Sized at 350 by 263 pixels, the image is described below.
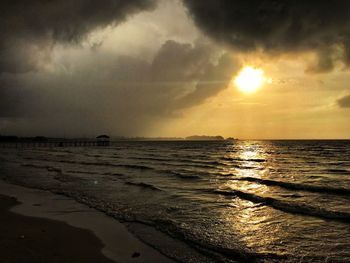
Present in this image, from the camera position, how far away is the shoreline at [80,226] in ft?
24.3

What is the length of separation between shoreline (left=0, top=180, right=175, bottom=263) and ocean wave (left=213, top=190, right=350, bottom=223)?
279 inches

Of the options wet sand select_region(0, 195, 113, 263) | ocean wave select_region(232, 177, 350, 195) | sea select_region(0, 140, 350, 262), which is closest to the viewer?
wet sand select_region(0, 195, 113, 263)

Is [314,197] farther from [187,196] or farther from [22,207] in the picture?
[22,207]

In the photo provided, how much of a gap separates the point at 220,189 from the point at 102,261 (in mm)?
→ 12387

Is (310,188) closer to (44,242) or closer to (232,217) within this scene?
(232,217)

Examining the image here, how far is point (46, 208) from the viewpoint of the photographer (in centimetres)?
1234

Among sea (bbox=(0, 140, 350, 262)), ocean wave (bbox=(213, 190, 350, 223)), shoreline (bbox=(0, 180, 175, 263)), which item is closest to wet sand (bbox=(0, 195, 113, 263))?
shoreline (bbox=(0, 180, 175, 263))

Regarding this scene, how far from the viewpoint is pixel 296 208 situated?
13.3 meters

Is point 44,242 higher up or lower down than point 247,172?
higher up

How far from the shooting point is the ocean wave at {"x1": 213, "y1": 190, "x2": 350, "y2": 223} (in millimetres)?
11883

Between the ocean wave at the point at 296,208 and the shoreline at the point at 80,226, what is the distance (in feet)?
23.2

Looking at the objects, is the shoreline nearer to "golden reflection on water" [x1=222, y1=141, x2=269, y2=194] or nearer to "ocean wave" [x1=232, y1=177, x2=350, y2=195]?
"golden reflection on water" [x1=222, y1=141, x2=269, y2=194]

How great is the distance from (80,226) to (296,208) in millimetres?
8729

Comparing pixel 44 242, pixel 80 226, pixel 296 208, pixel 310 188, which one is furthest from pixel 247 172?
pixel 44 242
